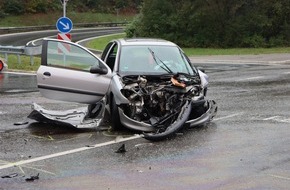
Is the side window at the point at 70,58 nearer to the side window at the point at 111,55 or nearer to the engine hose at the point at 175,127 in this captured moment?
the side window at the point at 111,55

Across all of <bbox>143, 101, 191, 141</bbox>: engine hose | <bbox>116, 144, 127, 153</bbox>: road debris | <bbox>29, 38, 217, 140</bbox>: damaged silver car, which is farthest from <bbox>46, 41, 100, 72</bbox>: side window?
<bbox>116, 144, 127, 153</bbox>: road debris

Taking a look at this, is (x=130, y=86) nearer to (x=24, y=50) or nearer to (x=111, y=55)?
(x=111, y=55)

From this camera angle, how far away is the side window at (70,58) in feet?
29.6

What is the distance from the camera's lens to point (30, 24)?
60531 millimetres

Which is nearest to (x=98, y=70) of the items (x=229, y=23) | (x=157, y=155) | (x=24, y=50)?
(x=157, y=155)

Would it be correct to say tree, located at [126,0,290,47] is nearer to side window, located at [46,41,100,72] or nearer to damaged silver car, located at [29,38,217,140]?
damaged silver car, located at [29,38,217,140]

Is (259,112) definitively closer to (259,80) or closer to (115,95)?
(115,95)

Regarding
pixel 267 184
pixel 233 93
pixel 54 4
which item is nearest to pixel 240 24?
pixel 233 93

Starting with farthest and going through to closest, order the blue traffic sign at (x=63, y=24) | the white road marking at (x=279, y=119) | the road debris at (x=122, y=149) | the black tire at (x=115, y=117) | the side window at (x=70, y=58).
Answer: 1. the blue traffic sign at (x=63, y=24)
2. the white road marking at (x=279, y=119)
3. the side window at (x=70, y=58)
4. the black tire at (x=115, y=117)
5. the road debris at (x=122, y=149)

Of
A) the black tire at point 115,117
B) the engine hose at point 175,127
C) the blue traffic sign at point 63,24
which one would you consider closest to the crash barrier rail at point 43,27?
the blue traffic sign at point 63,24

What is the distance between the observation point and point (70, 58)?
9055mm

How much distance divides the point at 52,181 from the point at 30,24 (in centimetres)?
5726

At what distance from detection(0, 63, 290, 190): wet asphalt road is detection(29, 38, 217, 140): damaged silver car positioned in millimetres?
278

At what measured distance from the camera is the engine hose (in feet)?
24.8
